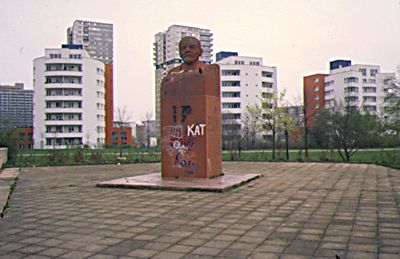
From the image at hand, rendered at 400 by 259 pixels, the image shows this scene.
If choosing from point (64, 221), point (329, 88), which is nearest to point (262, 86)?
point (329, 88)

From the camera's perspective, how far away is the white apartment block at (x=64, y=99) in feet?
179

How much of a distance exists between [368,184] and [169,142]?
526cm

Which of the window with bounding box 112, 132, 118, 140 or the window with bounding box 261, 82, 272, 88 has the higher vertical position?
the window with bounding box 261, 82, 272, 88

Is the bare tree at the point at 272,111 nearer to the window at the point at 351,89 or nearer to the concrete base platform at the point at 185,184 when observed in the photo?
the concrete base platform at the point at 185,184

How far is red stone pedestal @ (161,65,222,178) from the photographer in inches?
407

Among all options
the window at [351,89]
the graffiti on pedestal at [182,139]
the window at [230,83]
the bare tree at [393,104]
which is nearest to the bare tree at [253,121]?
the bare tree at [393,104]

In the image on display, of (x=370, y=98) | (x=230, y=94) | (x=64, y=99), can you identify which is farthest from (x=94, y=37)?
(x=370, y=98)

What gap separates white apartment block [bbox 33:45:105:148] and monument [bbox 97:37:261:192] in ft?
152

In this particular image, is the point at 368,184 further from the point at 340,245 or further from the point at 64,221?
the point at 64,221

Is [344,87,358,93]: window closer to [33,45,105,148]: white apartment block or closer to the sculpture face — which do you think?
[33,45,105,148]: white apartment block

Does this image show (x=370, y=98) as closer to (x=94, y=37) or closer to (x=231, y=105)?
(x=231, y=105)

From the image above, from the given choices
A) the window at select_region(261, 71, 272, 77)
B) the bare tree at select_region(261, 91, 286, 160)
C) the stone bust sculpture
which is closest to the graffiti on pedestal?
the stone bust sculpture

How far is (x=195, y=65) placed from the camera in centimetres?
1070

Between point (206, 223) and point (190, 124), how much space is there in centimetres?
532
